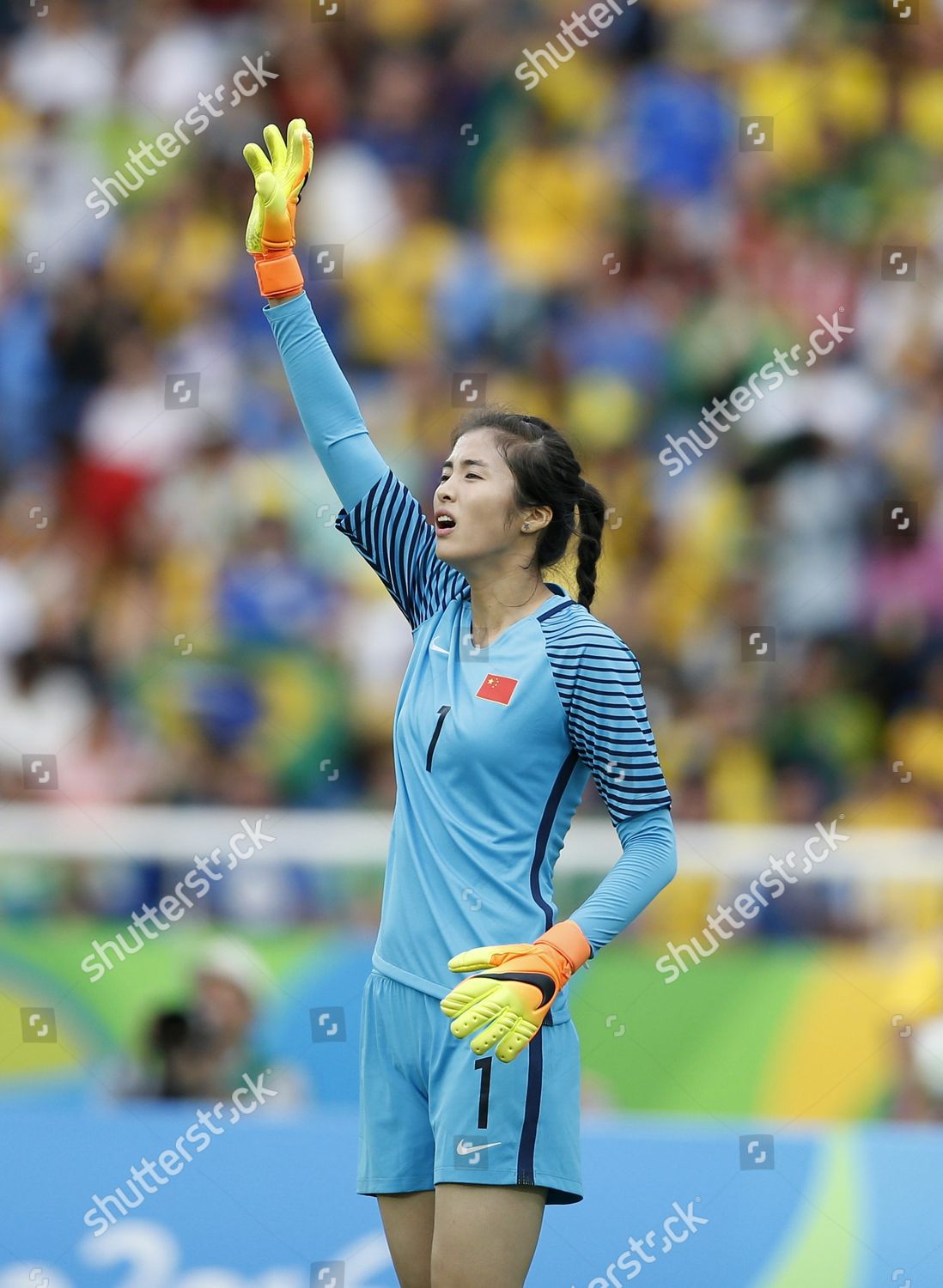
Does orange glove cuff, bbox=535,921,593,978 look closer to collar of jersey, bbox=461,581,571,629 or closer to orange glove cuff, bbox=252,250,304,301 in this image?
collar of jersey, bbox=461,581,571,629

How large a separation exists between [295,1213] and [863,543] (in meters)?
3.56

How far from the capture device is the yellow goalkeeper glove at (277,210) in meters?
2.78

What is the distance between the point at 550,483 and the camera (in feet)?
8.92

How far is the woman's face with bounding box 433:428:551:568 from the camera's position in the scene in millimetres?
2643

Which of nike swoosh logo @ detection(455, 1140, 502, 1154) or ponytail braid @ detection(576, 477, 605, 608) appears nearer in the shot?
nike swoosh logo @ detection(455, 1140, 502, 1154)

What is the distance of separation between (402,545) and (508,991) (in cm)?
82

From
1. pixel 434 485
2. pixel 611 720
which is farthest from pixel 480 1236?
pixel 434 485

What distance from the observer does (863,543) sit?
21.0 ft

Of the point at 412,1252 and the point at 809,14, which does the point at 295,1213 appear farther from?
the point at 809,14

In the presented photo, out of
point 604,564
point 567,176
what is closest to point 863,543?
point 604,564

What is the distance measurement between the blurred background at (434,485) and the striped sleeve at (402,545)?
169 cm

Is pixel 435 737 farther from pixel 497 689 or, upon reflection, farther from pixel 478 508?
pixel 478 508

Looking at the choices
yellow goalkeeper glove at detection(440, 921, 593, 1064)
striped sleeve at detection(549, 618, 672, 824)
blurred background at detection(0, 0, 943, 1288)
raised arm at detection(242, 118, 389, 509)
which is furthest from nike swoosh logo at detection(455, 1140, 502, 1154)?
blurred background at detection(0, 0, 943, 1288)

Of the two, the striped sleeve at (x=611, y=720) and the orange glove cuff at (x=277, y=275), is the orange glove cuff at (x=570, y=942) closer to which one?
the striped sleeve at (x=611, y=720)
